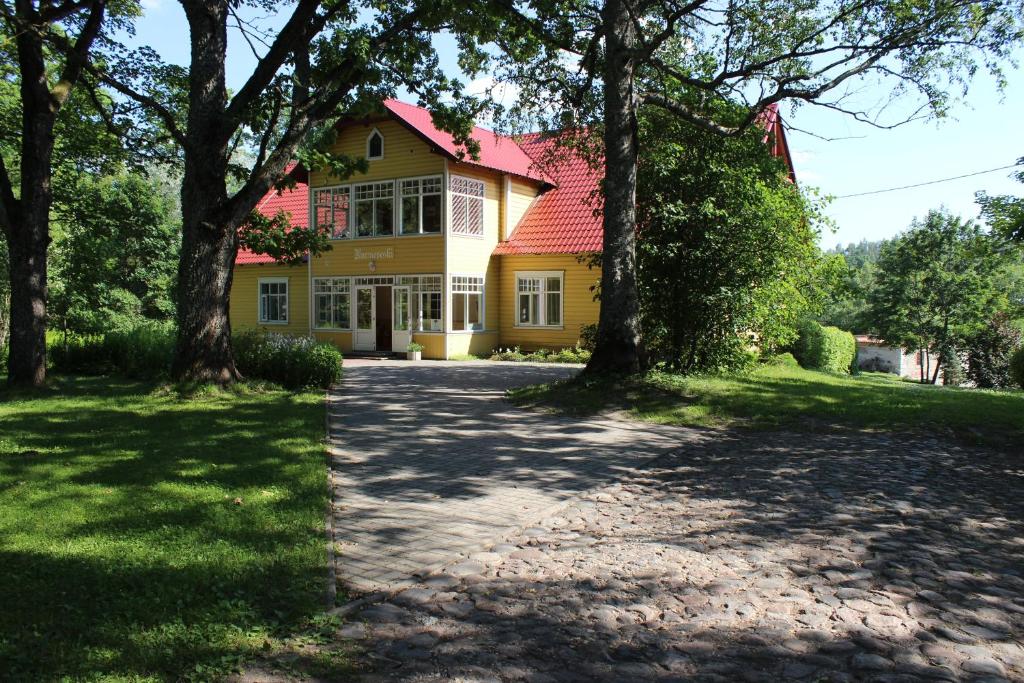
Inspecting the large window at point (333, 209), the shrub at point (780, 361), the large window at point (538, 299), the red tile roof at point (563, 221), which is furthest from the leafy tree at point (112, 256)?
the shrub at point (780, 361)

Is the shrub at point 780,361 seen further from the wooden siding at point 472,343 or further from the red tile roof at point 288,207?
the red tile roof at point 288,207

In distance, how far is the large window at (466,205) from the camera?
82.0 feet

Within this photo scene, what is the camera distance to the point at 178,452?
8.22 meters

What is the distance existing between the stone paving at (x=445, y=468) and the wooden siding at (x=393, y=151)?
1234 centimetres

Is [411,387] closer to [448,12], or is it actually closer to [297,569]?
[448,12]

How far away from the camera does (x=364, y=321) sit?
27016 millimetres

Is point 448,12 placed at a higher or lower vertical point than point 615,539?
higher

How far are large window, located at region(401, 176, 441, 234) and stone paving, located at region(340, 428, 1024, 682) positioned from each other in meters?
19.1

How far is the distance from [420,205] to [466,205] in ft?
5.24

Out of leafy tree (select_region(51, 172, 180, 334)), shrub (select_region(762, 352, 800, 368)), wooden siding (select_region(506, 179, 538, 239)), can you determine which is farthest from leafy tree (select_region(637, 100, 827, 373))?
leafy tree (select_region(51, 172, 180, 334))

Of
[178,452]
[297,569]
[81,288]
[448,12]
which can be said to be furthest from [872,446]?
[81,288]

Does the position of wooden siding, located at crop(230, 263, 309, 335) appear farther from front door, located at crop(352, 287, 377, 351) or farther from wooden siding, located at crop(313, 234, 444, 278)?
front door, located at crop(352, 287, 377, 351)

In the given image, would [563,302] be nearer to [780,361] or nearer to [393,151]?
[780,361]

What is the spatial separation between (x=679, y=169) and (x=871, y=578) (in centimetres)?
1172
